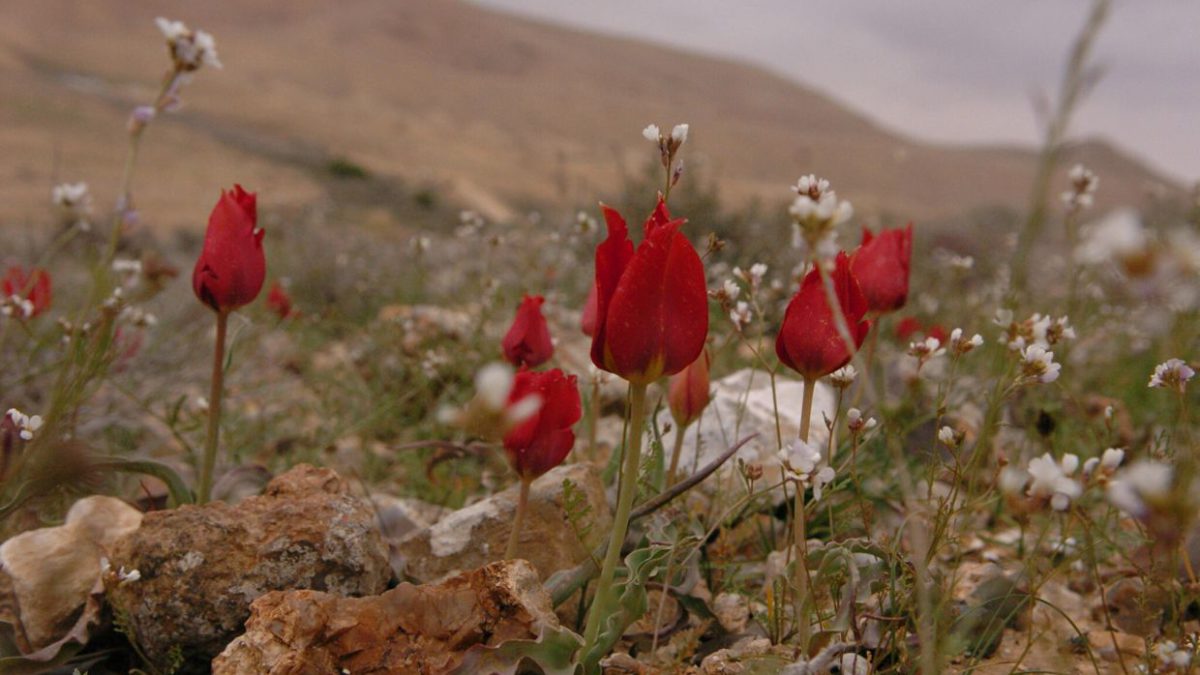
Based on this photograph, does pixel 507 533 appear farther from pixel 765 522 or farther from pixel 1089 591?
pixel 1089 591

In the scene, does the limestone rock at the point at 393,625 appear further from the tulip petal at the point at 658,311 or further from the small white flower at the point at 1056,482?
the small white flower at the point at 1056,482

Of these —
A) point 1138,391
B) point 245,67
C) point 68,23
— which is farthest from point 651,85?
point 1138,391

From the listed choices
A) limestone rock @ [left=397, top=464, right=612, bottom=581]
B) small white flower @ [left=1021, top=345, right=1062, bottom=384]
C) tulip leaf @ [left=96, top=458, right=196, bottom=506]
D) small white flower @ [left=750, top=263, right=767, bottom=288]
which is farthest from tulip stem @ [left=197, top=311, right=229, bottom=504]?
small white flower @ [left=1021, top=345, right=1062, bottom=384]

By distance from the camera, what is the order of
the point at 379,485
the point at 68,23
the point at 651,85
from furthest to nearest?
the point at 651,85 < the point at 68,23 < the point at 379,485

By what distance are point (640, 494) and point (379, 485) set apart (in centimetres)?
141

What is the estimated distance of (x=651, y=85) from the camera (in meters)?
101

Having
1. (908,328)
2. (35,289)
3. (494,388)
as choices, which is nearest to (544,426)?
(494,388)

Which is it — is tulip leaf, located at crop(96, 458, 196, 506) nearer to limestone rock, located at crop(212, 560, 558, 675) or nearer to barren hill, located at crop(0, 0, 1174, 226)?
limestone rock, located at crop(212, 560, 558, 675)

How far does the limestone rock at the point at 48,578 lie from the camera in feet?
6.39

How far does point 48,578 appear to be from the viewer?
1972 millimetres

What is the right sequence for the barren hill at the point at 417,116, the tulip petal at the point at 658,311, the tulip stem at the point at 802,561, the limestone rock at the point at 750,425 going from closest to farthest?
the tulip petal at the point at 658,311 < the tulip stem at the point at 802,561 < the limestone rock at the point at 750,425 < the barren hill at the point at 417,116

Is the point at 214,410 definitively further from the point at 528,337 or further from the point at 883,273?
the point at 883,273

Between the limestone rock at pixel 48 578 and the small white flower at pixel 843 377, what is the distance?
147 cm

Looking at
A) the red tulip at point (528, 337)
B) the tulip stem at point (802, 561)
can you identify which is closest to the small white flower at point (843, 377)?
the tulip stem at point (802, 561)
